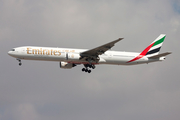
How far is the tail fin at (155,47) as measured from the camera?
5304 cm

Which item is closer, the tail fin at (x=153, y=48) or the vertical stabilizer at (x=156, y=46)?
the tail fin at (x=153, y=48)

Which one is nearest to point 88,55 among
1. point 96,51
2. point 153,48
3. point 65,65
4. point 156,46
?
point 96,51

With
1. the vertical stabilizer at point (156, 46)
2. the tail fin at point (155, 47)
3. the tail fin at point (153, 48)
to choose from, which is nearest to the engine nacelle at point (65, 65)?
the tail fin at point (153, 48)

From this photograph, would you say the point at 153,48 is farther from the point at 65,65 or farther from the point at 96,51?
the point at 65,65

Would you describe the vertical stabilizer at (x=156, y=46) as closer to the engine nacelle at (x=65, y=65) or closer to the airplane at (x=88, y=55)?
the airplane at (x=88, y=55)

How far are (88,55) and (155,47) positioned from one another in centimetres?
1254

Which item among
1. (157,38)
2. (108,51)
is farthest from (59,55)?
(157,38)

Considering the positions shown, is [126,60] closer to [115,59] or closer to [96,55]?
[115,59]

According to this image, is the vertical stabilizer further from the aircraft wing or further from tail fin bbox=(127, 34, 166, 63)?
the aircraft wing

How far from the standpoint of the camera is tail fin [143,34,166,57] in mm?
53037

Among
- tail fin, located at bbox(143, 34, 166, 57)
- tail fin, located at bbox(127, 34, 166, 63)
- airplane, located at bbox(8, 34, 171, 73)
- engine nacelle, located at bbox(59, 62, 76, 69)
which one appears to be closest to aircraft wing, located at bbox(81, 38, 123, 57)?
airplane, located at bbox(8, 34, 171, 73)

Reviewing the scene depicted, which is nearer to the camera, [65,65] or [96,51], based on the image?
[96,51]

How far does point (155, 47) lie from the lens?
54219 mm

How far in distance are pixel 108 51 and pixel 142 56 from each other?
5800 millimetres
